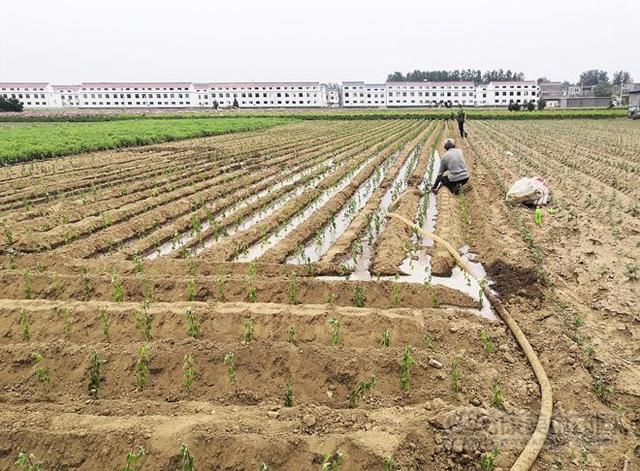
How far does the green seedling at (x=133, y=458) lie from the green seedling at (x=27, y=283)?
12.8 ft

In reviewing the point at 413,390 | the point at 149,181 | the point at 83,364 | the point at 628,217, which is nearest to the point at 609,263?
the point at 628,217

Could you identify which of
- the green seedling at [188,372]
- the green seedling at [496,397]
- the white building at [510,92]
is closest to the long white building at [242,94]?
the white building at [510,92]

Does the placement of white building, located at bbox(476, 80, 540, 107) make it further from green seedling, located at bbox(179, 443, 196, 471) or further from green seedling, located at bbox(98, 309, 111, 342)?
green seedling, located at bbox(179, 443, 196, 471)

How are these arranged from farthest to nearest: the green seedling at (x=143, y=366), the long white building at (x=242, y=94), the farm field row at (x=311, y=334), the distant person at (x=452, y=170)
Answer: the long white building at (x=242, y=94) → the distant person at (x=452, y=170) → the green seedling at (x=143, y=366) → the farm field row at (x=311, y=334)

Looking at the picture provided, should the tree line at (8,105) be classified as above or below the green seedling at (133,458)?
above

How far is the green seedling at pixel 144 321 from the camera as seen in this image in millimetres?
5027

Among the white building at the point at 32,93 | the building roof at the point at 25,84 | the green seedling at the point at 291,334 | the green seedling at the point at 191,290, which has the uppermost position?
the building roof at the point at 25,84

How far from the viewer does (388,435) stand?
136 inches

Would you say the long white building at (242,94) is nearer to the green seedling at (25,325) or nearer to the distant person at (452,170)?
the distant person at (452,170)

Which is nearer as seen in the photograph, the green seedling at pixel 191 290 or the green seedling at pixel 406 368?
the green seedling at pixel 406 368

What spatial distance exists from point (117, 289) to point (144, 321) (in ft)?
3.83

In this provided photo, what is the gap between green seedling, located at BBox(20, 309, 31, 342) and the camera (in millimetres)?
5095

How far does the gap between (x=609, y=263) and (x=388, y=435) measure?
5.21 meters

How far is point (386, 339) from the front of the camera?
4684 millimetres
